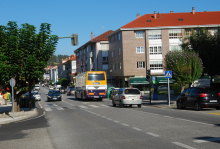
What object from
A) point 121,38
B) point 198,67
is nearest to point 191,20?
point 121,38

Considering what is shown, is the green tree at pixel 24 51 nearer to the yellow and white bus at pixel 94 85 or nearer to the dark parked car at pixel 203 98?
the dark parked car at pixel 203 98

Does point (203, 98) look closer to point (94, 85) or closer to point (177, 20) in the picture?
point (94, 85)

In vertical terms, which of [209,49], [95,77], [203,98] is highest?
[209,49]

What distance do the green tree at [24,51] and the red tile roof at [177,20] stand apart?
39.4m

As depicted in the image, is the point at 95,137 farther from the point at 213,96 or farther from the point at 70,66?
the point at 70,66

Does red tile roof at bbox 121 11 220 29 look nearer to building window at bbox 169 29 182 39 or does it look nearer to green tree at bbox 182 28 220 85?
building window at bbox 169 29 182 39

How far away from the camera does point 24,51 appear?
2056 centimetres

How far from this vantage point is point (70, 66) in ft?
454

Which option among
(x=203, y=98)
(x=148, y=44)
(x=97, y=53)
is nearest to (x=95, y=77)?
(x=203, y=98)

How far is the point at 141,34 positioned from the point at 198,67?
33369mm

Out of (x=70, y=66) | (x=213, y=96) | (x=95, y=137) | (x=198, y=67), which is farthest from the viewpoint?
(x=70, y=66)

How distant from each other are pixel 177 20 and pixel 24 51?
46.2 m

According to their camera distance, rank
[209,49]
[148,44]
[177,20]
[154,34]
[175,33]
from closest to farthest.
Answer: [209,49]
[175,33]
[154,34]
[148,44]
[177,20]

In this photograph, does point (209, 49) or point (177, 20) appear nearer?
point (209, 49)
